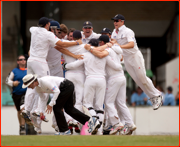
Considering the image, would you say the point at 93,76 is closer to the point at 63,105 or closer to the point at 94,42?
the point at 94,42

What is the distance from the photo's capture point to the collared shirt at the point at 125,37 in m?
9.05

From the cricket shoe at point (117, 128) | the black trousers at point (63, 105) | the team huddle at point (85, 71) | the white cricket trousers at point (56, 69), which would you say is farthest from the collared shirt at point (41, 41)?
the cricket shoe at point (117, 128)

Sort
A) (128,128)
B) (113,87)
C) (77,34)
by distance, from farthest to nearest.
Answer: (128,128), (113,87), (77,34)

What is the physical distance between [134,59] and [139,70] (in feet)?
0.99

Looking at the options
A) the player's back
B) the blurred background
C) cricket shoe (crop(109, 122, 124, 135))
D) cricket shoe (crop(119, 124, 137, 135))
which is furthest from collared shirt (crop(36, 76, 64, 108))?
the blurred background

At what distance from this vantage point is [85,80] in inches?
344

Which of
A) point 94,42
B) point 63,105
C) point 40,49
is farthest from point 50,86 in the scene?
point 94,42

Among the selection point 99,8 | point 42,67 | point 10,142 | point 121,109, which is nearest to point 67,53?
point 42,67

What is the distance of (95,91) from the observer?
28.5 feet

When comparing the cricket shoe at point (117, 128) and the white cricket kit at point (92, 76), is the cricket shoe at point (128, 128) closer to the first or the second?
the cricket shoe at point (117, 128)

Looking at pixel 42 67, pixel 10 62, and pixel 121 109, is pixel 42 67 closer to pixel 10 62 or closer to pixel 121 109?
pixel 121 109

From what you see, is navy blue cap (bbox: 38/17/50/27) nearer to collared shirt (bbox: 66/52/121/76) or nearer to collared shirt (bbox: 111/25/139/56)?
collared shirt (bbox: 66/52/121/76)

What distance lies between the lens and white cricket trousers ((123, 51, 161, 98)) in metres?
9.35

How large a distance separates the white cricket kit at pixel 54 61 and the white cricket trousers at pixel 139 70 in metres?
1.60
